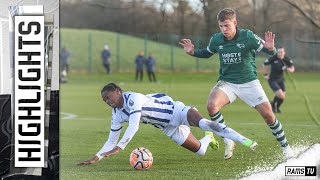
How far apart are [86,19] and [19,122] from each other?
135cm

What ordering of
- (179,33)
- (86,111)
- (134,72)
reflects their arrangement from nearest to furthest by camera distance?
(179,33), (134,72), (86,111)

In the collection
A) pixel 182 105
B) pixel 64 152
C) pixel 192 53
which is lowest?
pixel 64 152

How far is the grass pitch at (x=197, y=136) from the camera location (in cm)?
559

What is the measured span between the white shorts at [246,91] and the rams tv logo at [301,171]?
1.82 feet

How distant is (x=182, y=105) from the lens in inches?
225

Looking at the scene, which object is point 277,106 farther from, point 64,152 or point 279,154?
point 64,152

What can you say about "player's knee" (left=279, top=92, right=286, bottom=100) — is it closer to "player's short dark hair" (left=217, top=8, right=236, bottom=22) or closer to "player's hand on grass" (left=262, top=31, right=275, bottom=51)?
"player's hand on grass" (left=262, top=31, right=275, bottom=51)

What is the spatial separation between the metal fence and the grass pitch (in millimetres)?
104

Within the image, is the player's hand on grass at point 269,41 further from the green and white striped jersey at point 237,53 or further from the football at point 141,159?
the football at point 141,159

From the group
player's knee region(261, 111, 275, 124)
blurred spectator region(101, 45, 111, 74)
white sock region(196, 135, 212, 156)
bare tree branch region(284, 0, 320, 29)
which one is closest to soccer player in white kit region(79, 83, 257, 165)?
white sock region(196, 135, 212, 156)

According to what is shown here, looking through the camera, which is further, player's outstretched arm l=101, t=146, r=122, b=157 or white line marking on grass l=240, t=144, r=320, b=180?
player's outstretched arm l=101, t=146, r=122, b=157

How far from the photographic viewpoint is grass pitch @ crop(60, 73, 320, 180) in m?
5.59

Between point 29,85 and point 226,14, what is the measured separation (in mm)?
1581

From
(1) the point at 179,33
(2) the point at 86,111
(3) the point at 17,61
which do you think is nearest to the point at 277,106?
(1) the point at 179,33
